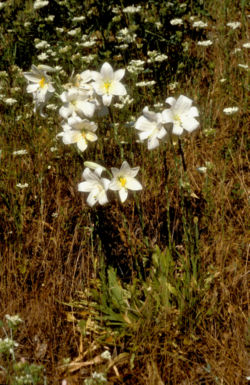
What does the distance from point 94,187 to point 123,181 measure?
0.17 m

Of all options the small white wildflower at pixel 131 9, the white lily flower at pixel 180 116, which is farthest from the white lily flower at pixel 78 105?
the small white wildflower at pixel 131 9

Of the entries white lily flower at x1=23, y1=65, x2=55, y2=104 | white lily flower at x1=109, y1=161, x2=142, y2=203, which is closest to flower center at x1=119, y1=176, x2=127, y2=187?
white lily flower at x1=109, y1=161, x2=142, y2=203

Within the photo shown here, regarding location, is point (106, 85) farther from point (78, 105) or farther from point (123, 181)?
point (123, 181)

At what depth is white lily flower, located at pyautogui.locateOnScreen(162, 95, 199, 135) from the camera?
2.22m

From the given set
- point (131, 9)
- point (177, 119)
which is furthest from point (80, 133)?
point (131, 9)

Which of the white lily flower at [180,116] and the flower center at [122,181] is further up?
the white lily flower at [180,116]

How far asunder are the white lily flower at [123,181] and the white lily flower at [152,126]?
0.58 feet

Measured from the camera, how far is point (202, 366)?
2162 millimetres

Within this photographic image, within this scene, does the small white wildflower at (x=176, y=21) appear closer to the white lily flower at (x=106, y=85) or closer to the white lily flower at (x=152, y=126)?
the white lily flower at (x=106, y=85)

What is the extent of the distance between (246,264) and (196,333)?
0.49 metres

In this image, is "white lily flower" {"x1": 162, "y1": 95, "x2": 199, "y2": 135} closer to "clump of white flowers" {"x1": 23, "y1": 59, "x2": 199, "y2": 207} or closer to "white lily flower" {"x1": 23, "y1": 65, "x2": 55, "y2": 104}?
"clump of white flowers" {"x1": 23, "y1": 59, "x2": 199, "y2": 207}

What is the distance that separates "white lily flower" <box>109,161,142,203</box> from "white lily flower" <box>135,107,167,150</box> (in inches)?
6.9

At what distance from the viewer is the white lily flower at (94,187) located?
236 centimetres

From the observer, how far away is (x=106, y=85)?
94.8 inches
